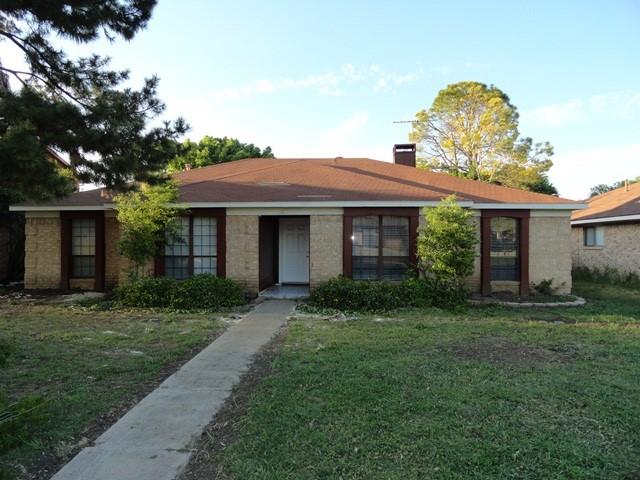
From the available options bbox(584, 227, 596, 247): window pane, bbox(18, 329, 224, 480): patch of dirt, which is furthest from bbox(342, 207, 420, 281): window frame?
bbox(584, 227, 596, 247): window pane

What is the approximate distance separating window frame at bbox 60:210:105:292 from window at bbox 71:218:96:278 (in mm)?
91

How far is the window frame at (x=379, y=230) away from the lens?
1138cm

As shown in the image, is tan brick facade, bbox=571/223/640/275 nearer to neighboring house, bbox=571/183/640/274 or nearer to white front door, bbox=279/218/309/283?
neighboring house, bbox=571/183/640/274

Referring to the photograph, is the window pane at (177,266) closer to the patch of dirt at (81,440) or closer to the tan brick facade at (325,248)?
the tan brick facade at (325,248)

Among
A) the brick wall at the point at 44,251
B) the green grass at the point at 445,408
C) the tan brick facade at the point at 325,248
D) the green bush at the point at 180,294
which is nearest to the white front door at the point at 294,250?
the tan brick facade at the point at 325,248

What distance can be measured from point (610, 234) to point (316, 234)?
12799 millimetres

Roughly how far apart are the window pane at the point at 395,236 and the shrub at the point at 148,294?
554cm

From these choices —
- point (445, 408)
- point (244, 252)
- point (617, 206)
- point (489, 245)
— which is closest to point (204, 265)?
point (244, 252)

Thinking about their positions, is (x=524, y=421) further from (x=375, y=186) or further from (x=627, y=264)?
(x=627, y=264)

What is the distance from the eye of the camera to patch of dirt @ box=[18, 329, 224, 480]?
316 cm

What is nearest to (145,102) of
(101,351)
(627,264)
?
(101,351)

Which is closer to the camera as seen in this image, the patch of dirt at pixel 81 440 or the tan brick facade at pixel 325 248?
the patch of dirt at pixel 81 440

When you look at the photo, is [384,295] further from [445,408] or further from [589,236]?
[589,236]

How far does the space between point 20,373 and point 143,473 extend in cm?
334
